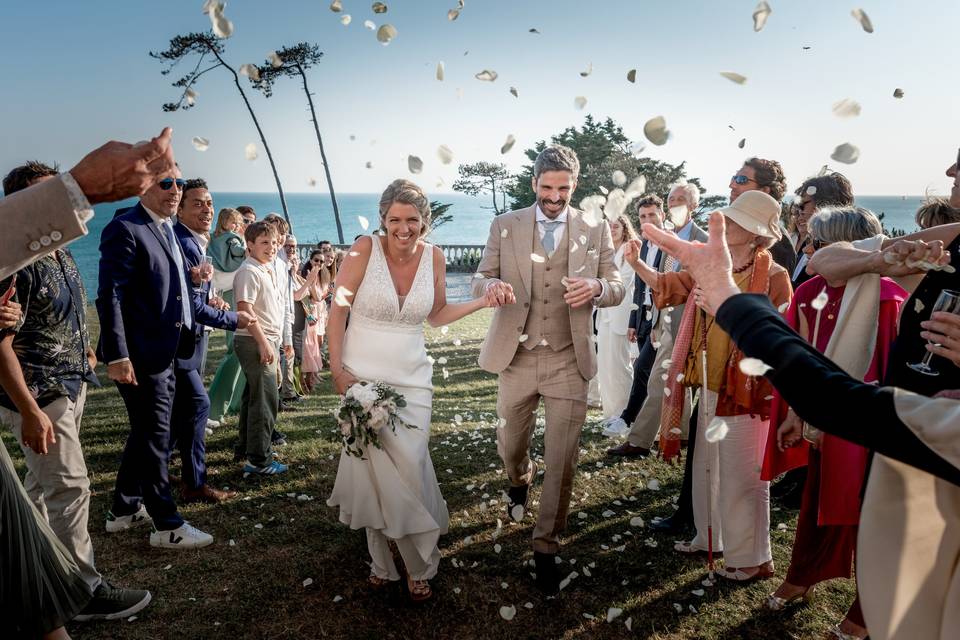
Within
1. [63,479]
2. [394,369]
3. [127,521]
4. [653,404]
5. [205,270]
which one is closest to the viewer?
[63,479]

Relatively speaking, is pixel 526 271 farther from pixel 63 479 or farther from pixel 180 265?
pixel 63 479

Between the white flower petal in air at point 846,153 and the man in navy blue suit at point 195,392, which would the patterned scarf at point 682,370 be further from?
the man in navy blue suit at point 195,392

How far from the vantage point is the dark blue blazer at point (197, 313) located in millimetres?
4672

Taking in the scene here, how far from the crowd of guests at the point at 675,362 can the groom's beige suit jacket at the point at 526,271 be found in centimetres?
30

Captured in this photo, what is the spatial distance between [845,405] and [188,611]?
375 centimetres

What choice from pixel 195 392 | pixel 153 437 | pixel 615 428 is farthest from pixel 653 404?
pixel 153 437

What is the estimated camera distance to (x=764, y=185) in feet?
14.1

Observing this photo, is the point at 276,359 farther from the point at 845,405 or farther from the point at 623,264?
the point at 845,405

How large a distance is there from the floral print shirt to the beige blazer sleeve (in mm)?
1914

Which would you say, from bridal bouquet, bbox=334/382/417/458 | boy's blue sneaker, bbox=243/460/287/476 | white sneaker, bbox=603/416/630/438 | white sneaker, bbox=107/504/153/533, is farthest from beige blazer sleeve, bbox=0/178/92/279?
white sneaker, bbox=603/416/630/438

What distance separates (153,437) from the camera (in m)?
4.20

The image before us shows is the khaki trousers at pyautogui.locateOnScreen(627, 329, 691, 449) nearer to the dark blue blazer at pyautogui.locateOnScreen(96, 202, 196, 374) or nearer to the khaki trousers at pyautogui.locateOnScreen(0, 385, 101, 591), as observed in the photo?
the dark blue blazer at pyautogui.locateOnScreen(96, 202, 196, 374)

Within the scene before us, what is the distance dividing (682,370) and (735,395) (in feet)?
1.26

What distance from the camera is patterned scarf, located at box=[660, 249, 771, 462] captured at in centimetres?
378
